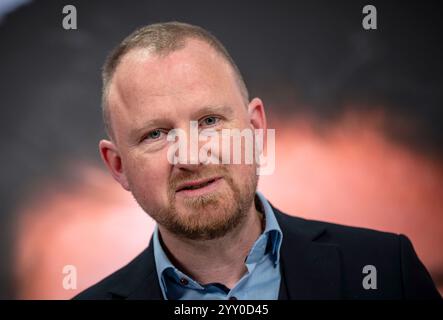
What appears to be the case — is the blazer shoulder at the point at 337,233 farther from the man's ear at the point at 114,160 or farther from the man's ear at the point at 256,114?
the man's ear at the point at 114,160

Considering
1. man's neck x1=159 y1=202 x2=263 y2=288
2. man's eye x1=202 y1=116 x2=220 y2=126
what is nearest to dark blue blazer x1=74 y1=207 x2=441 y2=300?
man's neck x1=159 y1=202 x2=263 y2=288

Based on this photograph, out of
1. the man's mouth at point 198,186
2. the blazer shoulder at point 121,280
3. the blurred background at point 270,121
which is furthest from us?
the blurred background at point 270,121

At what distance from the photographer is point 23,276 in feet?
11.0

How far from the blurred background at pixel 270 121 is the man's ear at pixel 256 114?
580 mm

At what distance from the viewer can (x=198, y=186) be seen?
2.30m

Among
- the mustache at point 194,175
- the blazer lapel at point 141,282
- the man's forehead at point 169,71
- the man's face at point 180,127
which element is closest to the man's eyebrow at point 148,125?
the man's face at point 180,127

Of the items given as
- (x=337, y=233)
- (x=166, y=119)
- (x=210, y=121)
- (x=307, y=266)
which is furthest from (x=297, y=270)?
(x=166, y=119)

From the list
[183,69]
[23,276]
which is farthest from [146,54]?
[23,276]

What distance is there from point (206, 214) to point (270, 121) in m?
1.09

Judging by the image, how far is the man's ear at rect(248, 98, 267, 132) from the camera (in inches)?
102

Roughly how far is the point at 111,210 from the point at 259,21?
4.37 ft

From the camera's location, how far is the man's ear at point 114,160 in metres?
2.61

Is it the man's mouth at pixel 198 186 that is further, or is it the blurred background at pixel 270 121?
the blurred background at pixel 270 121

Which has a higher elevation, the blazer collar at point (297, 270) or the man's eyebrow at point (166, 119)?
the man's eyebrow at point (166, 119)
